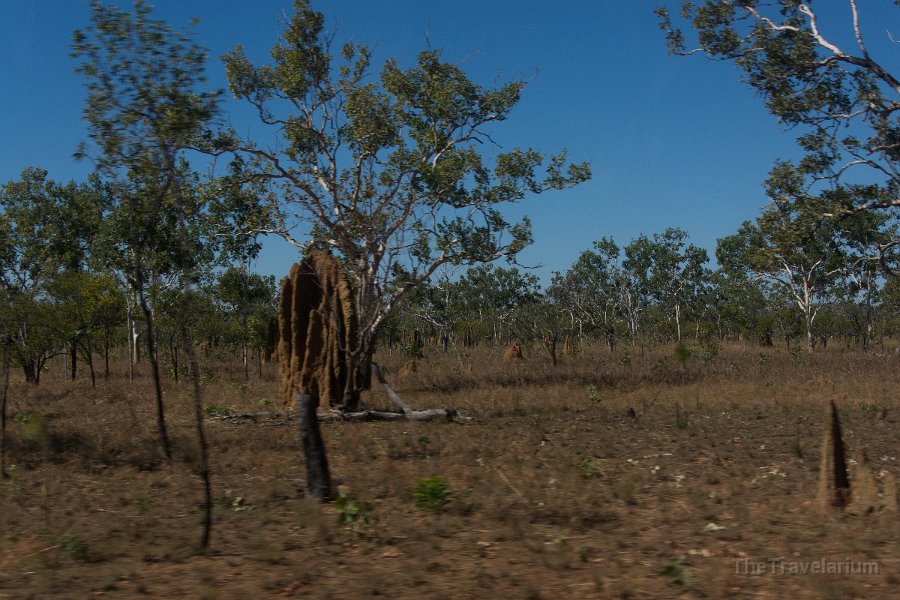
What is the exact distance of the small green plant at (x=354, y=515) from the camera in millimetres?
7125

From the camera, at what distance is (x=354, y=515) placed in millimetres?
7246

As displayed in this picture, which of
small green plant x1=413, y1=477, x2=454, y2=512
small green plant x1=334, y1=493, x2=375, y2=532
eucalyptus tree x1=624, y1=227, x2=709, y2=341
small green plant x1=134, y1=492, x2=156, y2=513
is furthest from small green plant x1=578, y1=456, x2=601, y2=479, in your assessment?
eucalyptus tree x1=624, y1=227, x2=709, y2=341

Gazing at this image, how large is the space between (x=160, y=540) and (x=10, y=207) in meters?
28.5

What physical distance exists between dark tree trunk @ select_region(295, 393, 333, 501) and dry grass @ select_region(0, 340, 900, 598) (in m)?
0.29

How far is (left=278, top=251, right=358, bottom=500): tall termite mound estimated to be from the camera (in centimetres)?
1515

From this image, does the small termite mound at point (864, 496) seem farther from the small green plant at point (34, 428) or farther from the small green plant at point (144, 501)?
the small green plant at point (34, 428)

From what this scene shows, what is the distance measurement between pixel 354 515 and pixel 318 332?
8.60 meters

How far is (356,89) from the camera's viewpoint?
18.3 meters

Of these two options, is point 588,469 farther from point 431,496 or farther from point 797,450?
point 797,450

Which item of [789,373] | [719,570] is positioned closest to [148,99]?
[719,570]

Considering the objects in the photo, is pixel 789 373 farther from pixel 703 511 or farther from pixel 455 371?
pixel 703 511

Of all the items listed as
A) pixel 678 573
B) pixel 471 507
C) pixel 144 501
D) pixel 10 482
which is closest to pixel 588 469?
pixel 471 507

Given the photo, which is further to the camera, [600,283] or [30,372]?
[600,283]

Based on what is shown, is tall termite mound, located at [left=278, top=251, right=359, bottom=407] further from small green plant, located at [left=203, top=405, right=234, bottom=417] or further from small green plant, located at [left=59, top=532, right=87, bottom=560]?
small green plant, located at [left=59, top=532, right=87, bottom=560]
